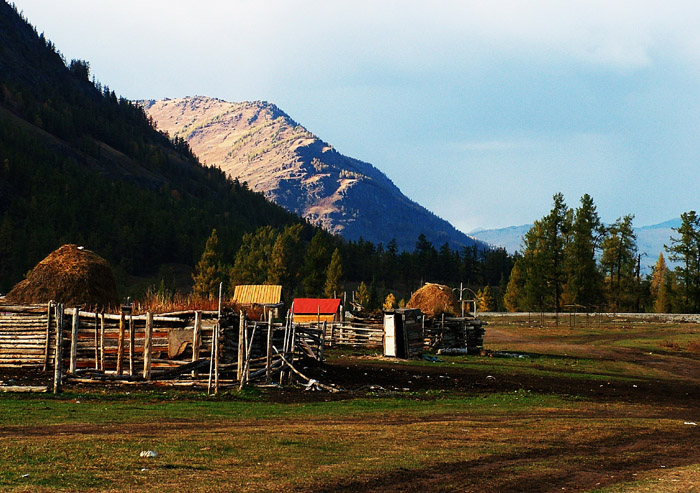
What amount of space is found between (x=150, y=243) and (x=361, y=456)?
120m

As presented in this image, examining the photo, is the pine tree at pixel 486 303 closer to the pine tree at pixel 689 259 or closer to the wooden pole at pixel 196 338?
the pine tree at pixel 689 259

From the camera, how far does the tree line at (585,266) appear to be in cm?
8481

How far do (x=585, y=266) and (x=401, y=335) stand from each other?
52.1 metres

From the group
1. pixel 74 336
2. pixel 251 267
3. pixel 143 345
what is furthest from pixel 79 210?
pixel 74 336

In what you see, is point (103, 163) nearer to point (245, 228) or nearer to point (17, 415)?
point (245, 228)

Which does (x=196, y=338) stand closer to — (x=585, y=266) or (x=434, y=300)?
(x=434, y=300)

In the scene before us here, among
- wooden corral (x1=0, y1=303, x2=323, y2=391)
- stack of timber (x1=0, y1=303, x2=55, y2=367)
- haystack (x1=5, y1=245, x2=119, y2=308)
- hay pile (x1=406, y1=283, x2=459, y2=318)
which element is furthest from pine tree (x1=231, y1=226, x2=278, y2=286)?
wooden corral (x1=0, y1=303, x2=323, y2=391)

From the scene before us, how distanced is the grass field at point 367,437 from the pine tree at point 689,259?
66.1m

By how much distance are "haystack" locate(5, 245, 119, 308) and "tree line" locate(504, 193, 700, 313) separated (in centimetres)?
5490

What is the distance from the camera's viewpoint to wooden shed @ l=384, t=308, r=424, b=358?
38469 millimetres

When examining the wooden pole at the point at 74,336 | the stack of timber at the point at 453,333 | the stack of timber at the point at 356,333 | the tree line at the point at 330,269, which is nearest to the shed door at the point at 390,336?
the stack of timber at the point at 356,333

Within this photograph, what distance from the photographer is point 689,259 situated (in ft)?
298

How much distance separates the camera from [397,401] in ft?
70.0

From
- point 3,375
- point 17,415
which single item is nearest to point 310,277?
point 3,375
